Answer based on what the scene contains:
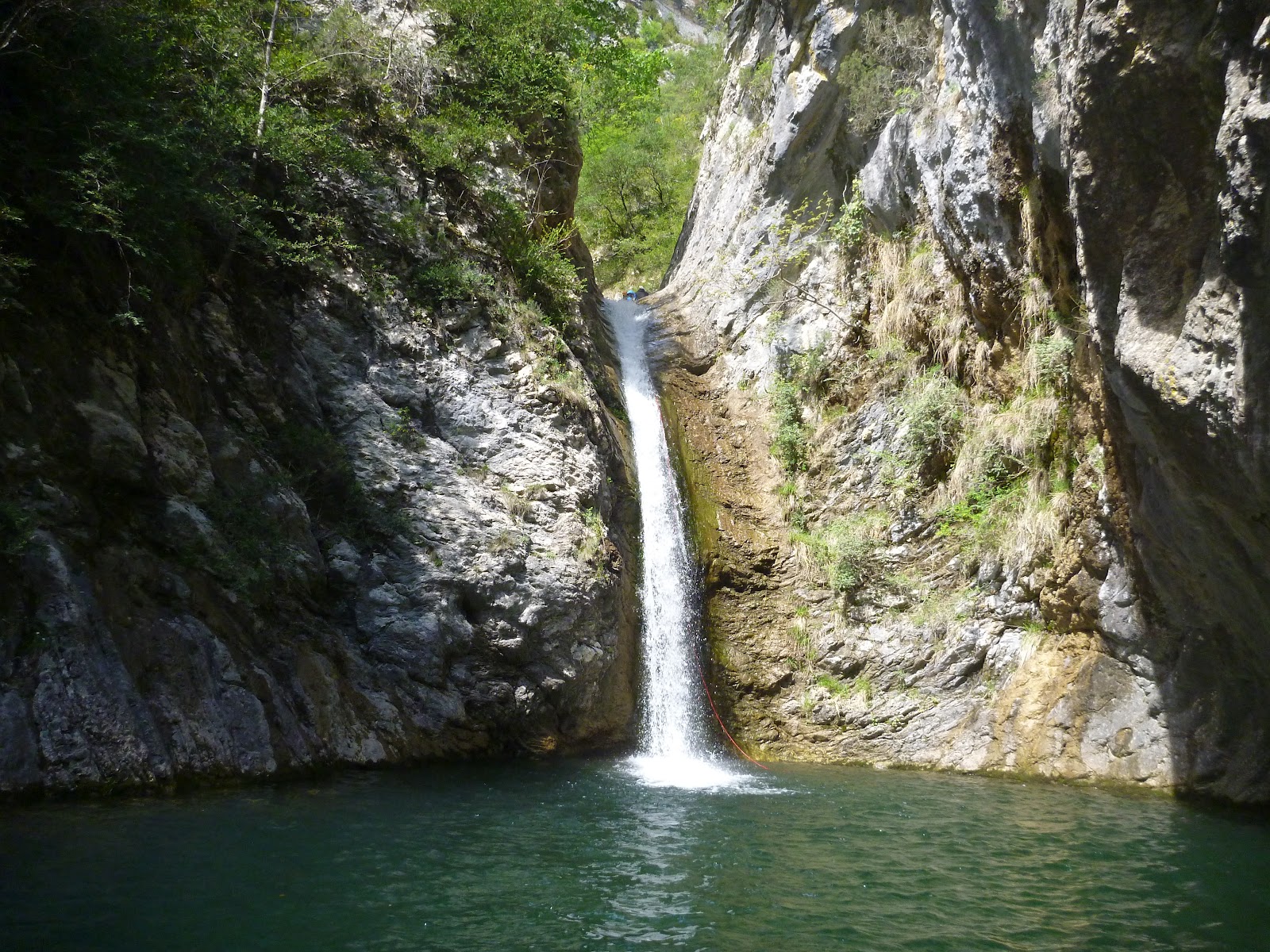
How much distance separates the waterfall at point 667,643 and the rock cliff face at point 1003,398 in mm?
517

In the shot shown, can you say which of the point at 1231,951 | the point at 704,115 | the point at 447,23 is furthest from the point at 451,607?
the point at 704,115

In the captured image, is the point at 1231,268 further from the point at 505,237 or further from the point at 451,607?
the point at 505,237

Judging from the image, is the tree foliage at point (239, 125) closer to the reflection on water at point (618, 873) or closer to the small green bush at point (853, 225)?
the reflection on water at point (618, 873)

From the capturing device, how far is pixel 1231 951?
512cm

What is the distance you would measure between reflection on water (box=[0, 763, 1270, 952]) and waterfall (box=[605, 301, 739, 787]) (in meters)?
2.36

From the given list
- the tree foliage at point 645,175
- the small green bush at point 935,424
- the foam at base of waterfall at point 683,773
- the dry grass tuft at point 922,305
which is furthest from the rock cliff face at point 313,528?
the tree foliage at point 645,175

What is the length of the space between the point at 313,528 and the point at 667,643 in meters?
5.52

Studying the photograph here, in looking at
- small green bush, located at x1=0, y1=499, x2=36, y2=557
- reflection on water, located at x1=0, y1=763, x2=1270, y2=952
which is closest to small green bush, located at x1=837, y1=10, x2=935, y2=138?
reflection on water, located at x1=0, y1=763, x2=1270, y2=952

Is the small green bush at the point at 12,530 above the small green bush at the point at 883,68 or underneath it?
underneath

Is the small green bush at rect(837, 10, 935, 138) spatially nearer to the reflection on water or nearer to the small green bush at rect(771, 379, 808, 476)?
the small green bush at rect(771, 379, 808, 476)

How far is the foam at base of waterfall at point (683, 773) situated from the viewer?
10203 millimetres

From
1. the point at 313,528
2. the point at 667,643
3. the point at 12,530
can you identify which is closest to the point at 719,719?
the point at 667,643

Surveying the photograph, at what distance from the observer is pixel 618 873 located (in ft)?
21.4

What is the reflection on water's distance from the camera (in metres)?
5.20
